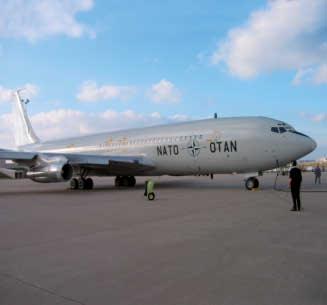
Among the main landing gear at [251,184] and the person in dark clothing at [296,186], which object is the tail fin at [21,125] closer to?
the main landing gear at [251,184]

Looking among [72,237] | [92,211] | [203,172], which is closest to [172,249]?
[72,237]

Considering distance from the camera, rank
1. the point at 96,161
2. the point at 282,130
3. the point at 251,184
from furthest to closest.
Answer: the point at 96,161 → the point at 251,184 → the point at 282,130

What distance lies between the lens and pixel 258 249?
5887 millimetres

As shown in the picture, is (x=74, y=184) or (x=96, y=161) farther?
(x=74, y=184)

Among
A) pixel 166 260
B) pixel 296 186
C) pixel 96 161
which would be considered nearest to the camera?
pixel 166 260

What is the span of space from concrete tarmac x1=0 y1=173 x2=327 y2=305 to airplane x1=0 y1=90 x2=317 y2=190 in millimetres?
8255

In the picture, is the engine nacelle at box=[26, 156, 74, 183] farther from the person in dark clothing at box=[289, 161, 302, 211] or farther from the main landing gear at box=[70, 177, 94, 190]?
the person in dark clothing at box=[289, 161, 302, 211]

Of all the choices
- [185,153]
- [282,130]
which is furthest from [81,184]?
[282,130]

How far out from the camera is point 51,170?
19078mm

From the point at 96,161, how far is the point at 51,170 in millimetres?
2804

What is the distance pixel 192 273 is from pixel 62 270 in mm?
1807

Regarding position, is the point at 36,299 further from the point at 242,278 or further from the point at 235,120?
the point at 235,120

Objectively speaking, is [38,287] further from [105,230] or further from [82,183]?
[82,183]

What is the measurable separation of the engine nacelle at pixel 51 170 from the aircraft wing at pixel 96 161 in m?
0.20
